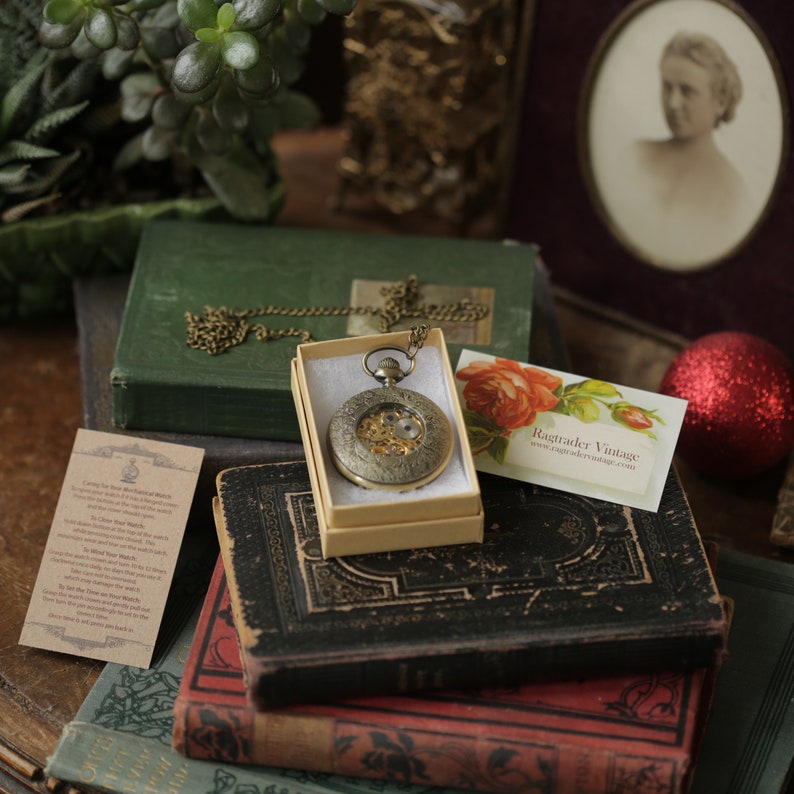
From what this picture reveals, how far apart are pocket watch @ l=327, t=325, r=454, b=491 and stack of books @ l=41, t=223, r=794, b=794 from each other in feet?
0.26

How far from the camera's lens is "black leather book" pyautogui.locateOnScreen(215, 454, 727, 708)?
0.97 meters

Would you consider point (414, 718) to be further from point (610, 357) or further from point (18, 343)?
point (18, 343)

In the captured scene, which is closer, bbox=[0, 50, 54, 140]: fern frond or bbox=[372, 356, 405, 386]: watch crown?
bbox=[372, 356, 405, 386]: watch crown

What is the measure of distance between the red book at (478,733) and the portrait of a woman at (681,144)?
25.2 inches

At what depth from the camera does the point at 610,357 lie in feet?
4.98

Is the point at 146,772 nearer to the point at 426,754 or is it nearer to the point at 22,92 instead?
the point at 426,754

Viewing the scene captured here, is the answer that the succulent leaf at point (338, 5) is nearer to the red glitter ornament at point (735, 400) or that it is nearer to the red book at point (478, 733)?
the red glitter ornament at point (735, 400)

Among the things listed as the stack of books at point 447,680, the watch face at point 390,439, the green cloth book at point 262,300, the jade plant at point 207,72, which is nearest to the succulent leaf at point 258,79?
the jade plant at point 207,72

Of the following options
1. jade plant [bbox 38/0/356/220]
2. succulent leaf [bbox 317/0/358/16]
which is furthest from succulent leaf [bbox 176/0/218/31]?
succulent leaf [bbox 317/0/358/16]

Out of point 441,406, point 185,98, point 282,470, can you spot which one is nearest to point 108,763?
point 282,470

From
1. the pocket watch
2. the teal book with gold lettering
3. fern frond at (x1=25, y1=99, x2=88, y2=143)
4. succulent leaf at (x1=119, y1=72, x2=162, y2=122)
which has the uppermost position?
succulent leaf at (x1=119, y1=72, x2=162, y2=122)

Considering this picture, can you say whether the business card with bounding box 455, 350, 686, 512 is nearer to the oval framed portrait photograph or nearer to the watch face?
the watch face

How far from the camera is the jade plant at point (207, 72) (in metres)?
1.12

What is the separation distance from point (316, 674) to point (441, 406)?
12.3 inches
